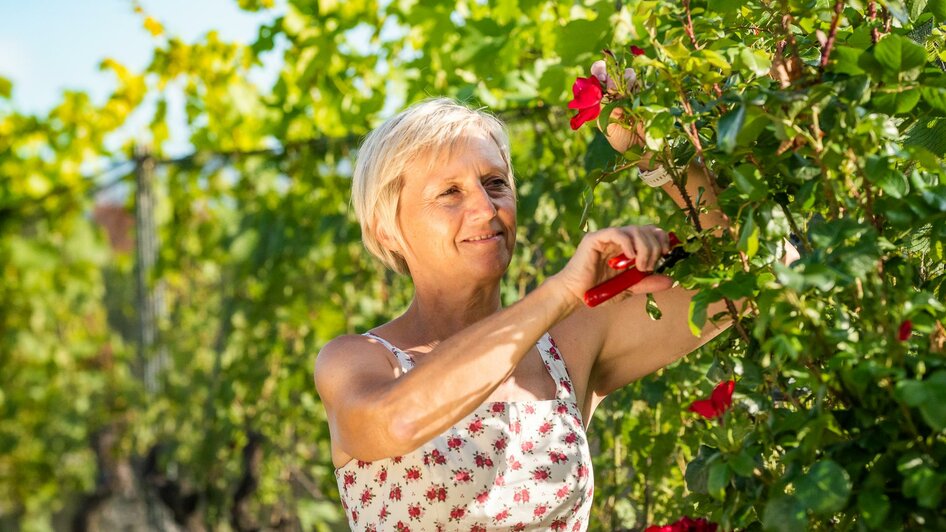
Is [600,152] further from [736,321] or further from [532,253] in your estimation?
[736,321]

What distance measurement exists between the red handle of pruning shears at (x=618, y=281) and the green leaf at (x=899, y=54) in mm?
421

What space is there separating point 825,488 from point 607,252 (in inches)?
21.3

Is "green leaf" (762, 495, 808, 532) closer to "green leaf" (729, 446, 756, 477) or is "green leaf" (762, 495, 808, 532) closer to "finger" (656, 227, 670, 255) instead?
"green leaf" (729, 446, 756, 477)

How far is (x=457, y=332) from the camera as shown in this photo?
1.92m

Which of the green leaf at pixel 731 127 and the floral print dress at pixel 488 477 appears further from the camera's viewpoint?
the floral print dress at pixel 488 477

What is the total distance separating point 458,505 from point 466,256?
45cm

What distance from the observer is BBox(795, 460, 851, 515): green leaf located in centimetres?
123

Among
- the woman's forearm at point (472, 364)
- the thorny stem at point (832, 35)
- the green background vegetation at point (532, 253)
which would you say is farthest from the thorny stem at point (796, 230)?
the woman's forearm at point (472, 364)

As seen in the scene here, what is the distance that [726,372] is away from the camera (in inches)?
67.1

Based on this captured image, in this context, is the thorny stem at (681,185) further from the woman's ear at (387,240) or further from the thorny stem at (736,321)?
the woman's ear at (387,240)

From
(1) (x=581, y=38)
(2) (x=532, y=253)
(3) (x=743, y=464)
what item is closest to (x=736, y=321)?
(3) (x=743, y=464)

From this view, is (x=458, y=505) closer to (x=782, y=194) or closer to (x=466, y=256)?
(x=466, y=256)

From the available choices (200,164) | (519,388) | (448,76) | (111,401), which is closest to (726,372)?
(519,388)

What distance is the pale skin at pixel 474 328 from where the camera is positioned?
168 cm
